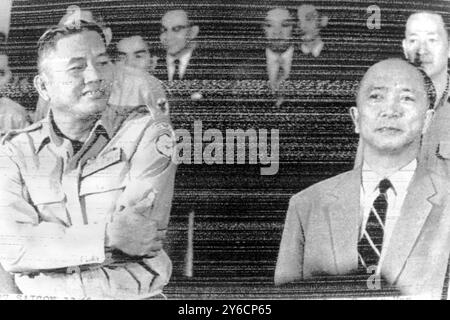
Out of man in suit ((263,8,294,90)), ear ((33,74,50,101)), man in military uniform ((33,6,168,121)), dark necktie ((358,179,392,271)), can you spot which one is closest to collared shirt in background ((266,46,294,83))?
man in suit ((263,8,294,90))

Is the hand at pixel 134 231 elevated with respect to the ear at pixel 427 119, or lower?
lower

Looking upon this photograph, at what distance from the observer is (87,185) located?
1518mm

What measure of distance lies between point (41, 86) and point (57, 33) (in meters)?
0.15

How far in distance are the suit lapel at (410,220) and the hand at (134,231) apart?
653 mm

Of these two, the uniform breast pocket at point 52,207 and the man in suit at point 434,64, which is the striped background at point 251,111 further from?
the uniform breast pocket at point 52,207

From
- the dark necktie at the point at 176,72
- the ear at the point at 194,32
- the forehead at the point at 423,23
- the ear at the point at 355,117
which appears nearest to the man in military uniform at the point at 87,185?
the dark necktie at the point at 176,72

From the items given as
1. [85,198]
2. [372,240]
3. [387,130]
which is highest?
A: [387,130]

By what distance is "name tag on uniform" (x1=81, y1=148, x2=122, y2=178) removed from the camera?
152cm

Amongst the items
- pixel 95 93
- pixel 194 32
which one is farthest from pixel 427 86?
pixel 95 93

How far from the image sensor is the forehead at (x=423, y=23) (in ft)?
5.02

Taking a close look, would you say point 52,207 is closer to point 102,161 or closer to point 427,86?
point 102,161

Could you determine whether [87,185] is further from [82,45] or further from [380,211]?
[380,211]

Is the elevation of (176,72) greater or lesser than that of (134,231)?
greater

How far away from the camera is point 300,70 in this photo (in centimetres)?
152
